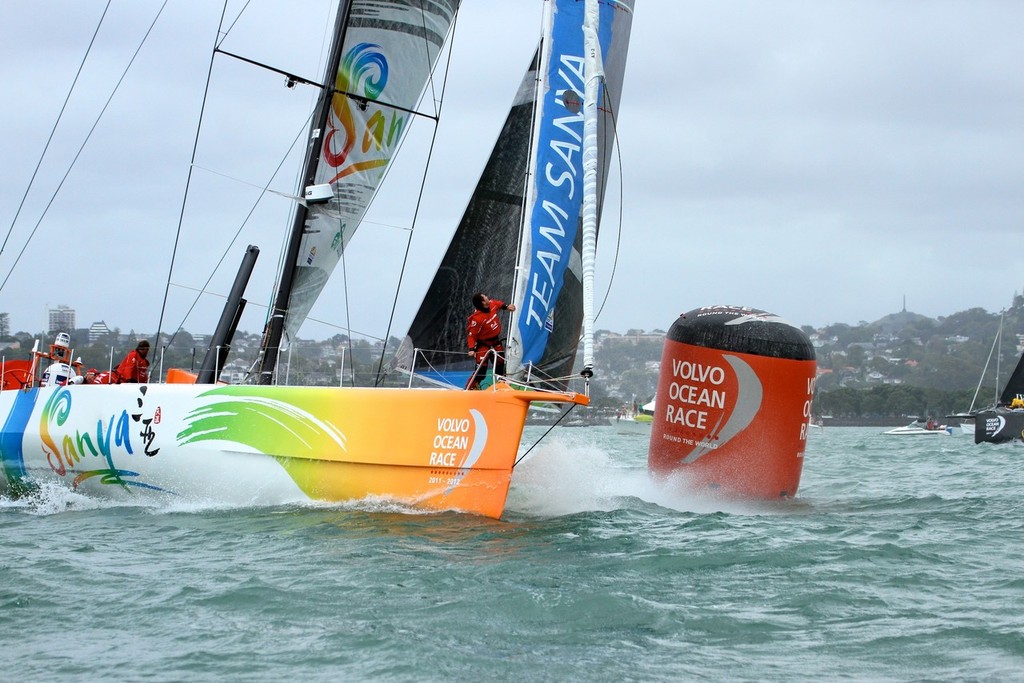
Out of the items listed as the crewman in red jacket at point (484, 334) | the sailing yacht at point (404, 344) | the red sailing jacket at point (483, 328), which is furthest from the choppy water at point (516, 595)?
the red sailing jacket at point (483, 328)

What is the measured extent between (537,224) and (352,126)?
273 centimetres

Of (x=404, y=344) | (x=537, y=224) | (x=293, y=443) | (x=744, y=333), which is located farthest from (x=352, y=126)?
(x=744, y=333)

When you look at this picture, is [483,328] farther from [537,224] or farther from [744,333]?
[744,333]

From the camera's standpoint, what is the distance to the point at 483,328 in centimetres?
880

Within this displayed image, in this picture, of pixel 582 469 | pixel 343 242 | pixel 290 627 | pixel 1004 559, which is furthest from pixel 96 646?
pixel 343 242

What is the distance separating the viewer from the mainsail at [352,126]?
34.8 feet

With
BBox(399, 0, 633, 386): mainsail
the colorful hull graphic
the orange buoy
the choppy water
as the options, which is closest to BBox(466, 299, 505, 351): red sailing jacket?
BBox(399, 0, 633, 386): mainsail

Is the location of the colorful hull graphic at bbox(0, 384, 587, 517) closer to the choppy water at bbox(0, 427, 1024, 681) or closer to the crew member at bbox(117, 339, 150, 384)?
the choppy water at bbox(0, 427, 1024, 681)

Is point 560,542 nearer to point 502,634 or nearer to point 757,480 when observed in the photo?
point 502,634

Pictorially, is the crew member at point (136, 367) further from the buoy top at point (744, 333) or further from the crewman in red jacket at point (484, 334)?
the buoy top at point (744, 333)

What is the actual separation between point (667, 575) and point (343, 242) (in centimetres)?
570

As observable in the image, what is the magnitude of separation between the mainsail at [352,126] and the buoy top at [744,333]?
3256 mm

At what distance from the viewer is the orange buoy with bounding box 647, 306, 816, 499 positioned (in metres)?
10.0

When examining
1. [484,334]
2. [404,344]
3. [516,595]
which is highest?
[484,334]
